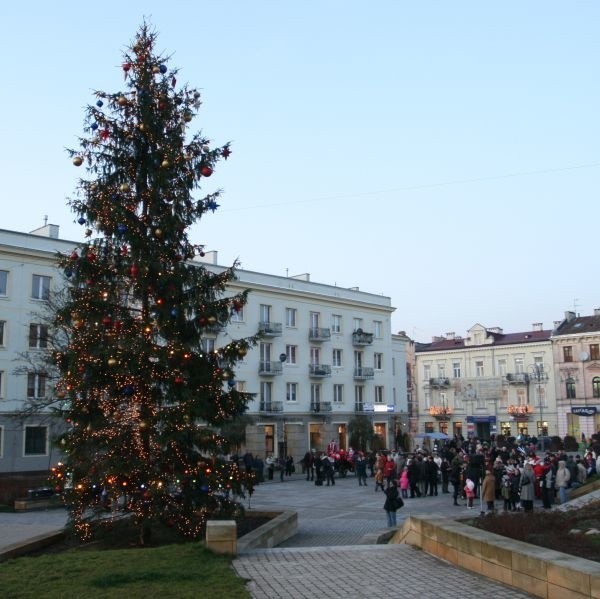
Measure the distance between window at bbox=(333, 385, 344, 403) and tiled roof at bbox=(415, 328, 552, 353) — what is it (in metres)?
27.3

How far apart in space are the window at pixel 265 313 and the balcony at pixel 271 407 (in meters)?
6.11

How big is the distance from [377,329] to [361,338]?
142 inches

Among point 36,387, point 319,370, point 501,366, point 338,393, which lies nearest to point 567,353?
point 501,366

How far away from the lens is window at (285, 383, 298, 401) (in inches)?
2157

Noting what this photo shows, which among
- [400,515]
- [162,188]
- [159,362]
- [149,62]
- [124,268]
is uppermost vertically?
[149,62]

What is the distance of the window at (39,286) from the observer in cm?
4197

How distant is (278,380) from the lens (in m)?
54.2

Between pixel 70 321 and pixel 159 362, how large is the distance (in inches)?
79.9

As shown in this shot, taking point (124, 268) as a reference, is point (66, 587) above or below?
below

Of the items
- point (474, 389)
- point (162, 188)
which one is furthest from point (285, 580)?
point (474, 389)

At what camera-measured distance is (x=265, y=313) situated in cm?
5431

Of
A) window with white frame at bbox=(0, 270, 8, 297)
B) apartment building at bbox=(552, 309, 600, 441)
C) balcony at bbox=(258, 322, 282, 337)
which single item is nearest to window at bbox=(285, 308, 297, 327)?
balcony at bbox=(258, 322, 282, 337)

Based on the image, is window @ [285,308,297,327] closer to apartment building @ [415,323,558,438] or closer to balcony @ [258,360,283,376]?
balcony @ [258,360,283,376]

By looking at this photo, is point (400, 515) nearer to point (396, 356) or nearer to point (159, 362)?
point (159, 362)
